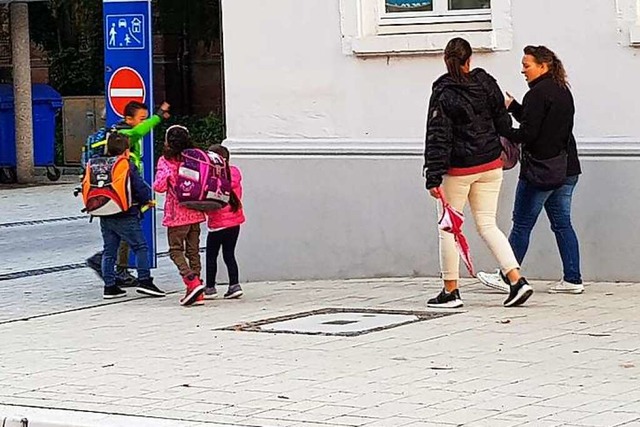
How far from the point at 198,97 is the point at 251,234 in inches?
989

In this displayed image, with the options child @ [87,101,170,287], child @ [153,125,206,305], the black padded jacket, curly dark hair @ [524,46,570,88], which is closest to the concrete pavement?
child @ [153,125,206,305]

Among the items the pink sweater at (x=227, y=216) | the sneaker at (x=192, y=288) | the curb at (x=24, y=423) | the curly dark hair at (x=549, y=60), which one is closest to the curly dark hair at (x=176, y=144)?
the pink sweater at (x=227, y=216)

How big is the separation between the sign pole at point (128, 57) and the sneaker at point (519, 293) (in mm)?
3482

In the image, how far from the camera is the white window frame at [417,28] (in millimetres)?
11289

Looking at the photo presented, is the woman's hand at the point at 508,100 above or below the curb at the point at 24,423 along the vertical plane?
above

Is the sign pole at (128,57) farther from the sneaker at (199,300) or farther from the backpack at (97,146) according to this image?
the sneaker at (199,300)

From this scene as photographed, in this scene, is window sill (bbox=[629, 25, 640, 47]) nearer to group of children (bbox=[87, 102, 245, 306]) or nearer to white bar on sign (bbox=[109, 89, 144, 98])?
group of children (bbox=[87, 102, 245, 306])

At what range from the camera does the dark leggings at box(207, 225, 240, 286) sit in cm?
1119

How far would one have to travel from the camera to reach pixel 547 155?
10422mm

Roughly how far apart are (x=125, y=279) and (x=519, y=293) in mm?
3706

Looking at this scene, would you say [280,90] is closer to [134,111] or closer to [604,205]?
[134,111]

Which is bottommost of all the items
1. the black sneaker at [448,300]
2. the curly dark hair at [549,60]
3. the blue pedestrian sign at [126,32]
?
the black sneaker at [448,300]

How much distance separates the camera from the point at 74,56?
36.4 m

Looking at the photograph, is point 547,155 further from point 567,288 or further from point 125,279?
point 125,279
